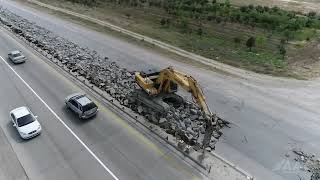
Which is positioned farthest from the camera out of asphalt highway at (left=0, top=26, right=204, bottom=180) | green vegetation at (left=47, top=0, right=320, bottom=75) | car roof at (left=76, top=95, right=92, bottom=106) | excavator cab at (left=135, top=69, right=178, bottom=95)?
green vegetation at (left=47, top=0, right=320, bottom=75)

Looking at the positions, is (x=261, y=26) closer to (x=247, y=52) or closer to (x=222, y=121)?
(x=247, y=52)

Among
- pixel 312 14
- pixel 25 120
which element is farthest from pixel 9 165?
pixel 312 14

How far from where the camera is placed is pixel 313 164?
22.3 metres

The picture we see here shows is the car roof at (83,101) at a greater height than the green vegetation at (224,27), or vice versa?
the green vegetation at (224,27)

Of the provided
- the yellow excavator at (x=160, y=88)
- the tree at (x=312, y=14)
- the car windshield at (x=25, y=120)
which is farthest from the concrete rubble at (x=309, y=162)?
the tree at (x=312, y=14)

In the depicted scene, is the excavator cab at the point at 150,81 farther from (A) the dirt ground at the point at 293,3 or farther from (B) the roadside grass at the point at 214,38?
(A) the dirt ground at the point at 293,3

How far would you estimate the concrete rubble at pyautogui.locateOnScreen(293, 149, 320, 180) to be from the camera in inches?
849

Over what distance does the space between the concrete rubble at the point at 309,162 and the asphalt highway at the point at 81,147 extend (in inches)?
300

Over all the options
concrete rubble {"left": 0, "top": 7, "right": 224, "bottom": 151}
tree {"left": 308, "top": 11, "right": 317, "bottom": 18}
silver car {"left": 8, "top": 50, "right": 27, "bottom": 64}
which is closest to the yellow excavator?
concrete rubble {"left": 0, "top": 7, "right": 224, "bottom": 151}

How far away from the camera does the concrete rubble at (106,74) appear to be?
25.3 meters

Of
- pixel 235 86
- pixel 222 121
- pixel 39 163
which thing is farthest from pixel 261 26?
pixel 39 163

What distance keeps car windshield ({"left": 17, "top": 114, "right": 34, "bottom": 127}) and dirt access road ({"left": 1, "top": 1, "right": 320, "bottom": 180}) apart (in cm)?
1470

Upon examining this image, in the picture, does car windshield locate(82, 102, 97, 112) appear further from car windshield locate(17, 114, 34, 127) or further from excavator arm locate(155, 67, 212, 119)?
excavator arm locate(155, 67, 212, 119)

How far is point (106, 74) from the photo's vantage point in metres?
35.2
